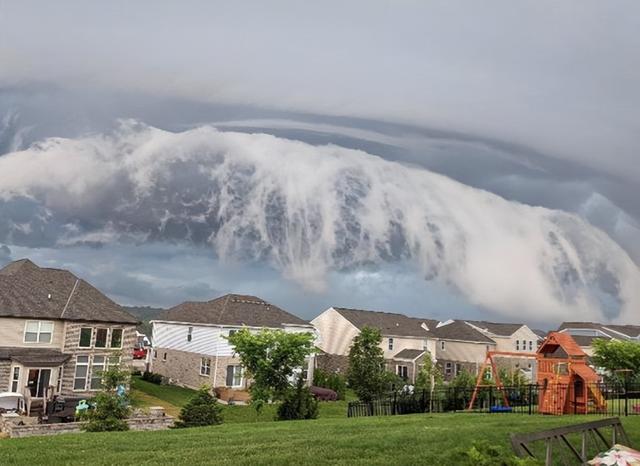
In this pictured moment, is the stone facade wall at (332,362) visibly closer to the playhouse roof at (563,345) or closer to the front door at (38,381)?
the front door at (38,381)

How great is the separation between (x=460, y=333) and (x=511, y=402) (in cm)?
3895

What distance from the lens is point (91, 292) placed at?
40.4 m

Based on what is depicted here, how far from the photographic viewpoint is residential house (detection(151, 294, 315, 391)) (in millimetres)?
46281

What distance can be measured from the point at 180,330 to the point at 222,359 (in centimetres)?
611

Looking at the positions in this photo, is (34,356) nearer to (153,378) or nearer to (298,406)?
(153,378)

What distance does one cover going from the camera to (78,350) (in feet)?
123

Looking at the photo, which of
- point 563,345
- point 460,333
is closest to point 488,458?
point 563,345

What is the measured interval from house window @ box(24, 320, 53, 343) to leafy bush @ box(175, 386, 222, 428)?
14.6 m

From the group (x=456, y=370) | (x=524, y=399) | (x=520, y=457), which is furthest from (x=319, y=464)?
(x=456, y=370)

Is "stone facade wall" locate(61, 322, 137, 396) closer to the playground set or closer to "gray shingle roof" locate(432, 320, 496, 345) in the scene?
the playground set

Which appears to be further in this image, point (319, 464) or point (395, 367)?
point (395, 367)

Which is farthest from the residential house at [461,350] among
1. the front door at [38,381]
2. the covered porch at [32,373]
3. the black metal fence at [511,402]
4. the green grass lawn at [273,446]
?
the green grass lawn at [273,446]

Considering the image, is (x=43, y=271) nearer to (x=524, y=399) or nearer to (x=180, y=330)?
(x=180, y=330)

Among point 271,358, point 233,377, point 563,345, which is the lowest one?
point 233,377
